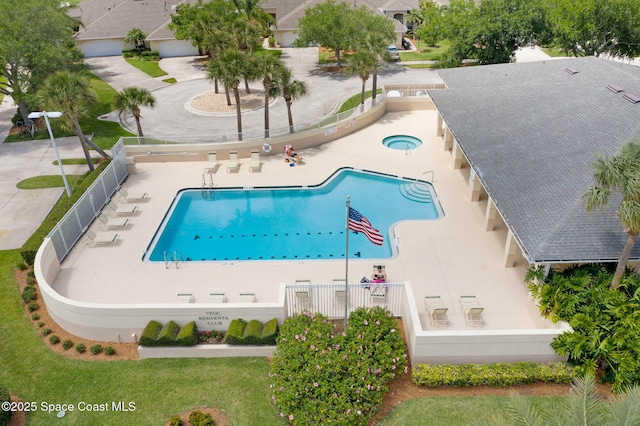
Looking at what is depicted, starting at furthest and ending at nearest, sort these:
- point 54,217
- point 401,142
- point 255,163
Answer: point 401,142
point 255,163
point 54,217

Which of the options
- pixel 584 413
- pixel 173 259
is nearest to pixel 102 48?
pixel 173 259

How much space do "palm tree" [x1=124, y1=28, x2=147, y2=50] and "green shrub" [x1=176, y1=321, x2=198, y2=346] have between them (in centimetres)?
5185

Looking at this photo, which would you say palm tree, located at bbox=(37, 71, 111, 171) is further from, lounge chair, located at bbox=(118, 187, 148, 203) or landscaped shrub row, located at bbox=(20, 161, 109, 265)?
lounge chair, located at bbox=(118, 187, 148, 203)

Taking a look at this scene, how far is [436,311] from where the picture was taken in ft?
58.1

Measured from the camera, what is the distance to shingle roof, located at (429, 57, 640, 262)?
16922 millimetres

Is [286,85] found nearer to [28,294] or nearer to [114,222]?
[114,222]

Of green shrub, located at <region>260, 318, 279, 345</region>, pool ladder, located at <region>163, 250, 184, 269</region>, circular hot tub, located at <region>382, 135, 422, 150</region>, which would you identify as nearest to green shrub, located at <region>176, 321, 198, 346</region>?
green shrub, located at <region>260, 318, 279, 345</region>

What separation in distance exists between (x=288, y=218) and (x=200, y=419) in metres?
12.8

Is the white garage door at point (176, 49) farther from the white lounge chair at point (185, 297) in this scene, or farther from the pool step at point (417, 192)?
the white lounge chair at point (185, 297)

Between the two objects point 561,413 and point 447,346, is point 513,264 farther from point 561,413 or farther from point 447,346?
point 561,413

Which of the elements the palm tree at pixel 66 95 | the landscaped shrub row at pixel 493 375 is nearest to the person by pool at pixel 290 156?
the palm tree at pixel 66 95

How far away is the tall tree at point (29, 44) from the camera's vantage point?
33.2m

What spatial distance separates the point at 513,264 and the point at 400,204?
751 cm

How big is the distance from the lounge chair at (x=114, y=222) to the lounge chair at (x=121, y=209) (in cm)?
44
